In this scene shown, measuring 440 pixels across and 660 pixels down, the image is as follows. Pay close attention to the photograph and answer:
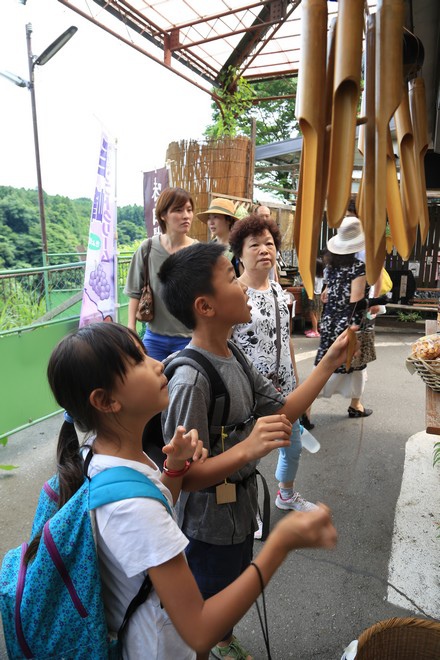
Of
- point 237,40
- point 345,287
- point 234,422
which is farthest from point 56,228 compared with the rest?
point 234,422

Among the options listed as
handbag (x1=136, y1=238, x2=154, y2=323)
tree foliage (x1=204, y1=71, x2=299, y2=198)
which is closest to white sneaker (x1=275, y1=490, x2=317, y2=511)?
handbag (x1=136, y1=238, x2=154, y2=323)

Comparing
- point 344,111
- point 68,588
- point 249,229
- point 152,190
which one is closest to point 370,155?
point 344,111

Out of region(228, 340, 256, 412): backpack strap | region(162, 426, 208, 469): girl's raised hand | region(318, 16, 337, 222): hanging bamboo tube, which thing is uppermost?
region(318, 16, 337, 222): hanging bamboo tube

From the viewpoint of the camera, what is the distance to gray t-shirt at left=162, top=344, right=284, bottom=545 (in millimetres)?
1323

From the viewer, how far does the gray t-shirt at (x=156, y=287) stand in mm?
3016

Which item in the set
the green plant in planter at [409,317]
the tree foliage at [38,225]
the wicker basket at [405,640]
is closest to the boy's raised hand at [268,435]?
the wicker basket at [405,640]

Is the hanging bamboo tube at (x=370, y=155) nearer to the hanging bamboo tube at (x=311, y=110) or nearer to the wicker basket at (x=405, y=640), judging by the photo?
the hanging bamboo tube at (x=311, y=110)

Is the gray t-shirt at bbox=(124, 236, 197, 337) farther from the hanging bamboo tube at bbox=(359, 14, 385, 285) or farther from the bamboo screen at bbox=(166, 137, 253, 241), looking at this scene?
the bamboo screen at bbox=(166, 137, 253, 241)

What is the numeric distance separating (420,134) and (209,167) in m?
5.18

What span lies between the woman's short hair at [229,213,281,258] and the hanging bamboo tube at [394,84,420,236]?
1.41 meters

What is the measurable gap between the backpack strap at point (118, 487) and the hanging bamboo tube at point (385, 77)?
27.4 inches

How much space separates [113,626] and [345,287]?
3060 millimetres

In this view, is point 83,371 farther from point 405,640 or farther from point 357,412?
point 357,412

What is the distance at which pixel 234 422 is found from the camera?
1441 mm
